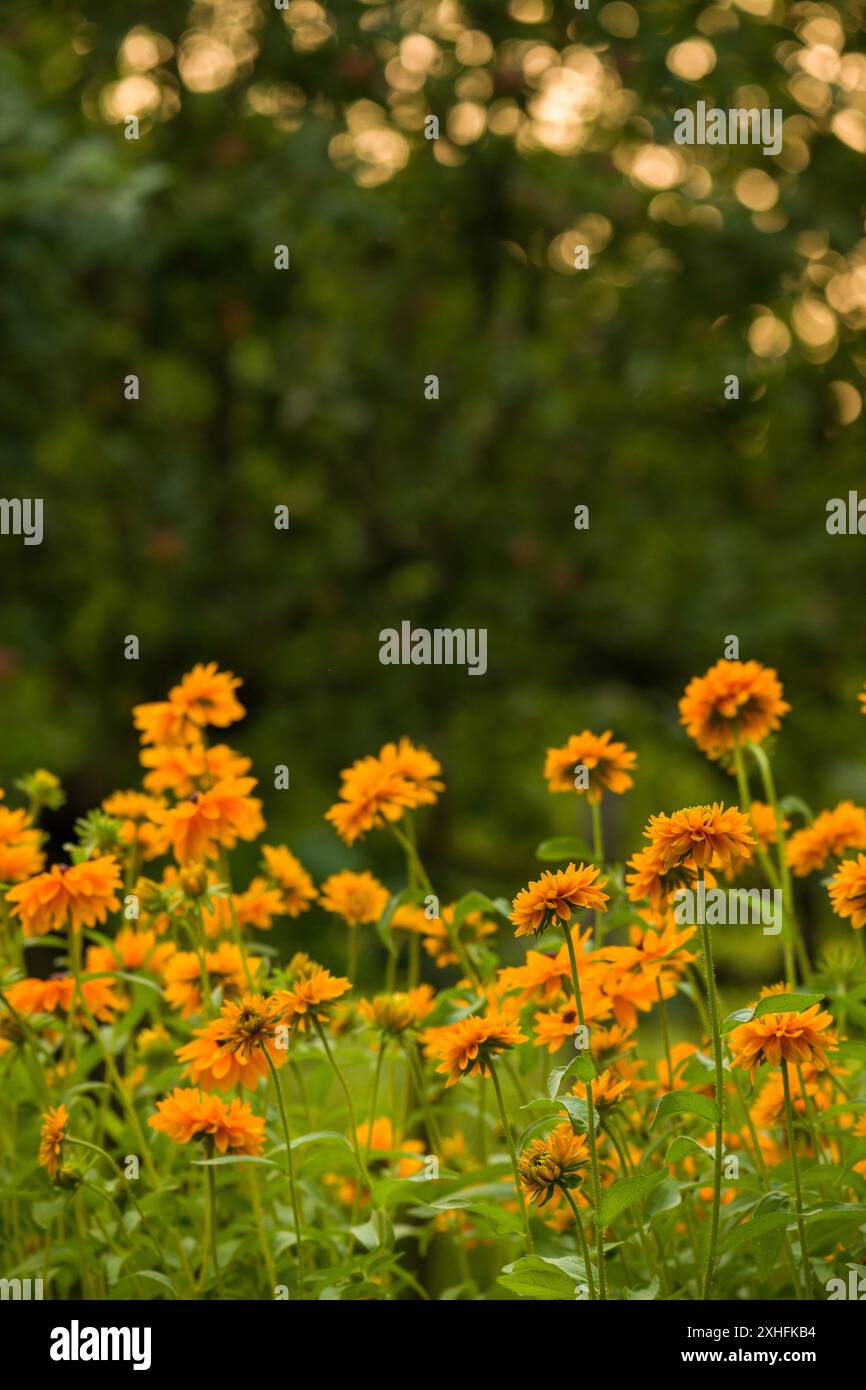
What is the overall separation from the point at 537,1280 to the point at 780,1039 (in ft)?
0.83

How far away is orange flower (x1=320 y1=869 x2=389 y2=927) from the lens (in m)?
1.58

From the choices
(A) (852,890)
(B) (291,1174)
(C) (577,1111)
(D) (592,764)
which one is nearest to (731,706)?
(D) (592,764)

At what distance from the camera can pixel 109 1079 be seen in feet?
4.84

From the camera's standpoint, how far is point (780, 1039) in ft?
3.60

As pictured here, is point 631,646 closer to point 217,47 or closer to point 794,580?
point 794,580

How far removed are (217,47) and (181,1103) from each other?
167 inches

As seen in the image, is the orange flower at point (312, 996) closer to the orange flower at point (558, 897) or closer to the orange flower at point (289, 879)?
the orange flower at point (558, 897)

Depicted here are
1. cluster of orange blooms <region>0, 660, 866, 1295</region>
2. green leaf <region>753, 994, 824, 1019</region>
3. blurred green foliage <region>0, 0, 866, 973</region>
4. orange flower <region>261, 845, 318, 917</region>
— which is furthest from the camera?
blurred green foliage <region>0, 0, 866, 973</region>

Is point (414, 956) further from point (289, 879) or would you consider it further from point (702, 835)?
point (702, 835)

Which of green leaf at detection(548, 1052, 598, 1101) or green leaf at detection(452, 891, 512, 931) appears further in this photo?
green leaf at detection(452, 891, 512, 931)

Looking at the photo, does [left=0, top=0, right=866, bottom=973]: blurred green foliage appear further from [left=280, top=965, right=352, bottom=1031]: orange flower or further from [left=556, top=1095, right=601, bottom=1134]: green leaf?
[left=556, top=1095, right=601, bottom=1134]: green leaf

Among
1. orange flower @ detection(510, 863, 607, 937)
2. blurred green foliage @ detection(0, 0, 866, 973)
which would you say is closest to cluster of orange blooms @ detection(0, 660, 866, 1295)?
orange flower @ detection(510, 863, 607, 937)

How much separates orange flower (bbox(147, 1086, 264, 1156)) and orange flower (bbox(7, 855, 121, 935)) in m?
0.20

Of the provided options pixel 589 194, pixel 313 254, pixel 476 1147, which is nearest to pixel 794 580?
pixel 589 194
